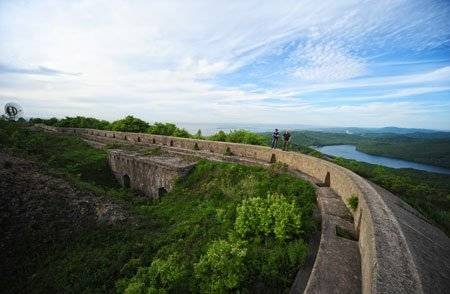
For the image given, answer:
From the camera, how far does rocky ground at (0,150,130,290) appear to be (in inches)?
336

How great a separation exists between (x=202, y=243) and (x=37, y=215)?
6.92 meters

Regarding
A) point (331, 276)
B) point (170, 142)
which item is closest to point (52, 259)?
point (331, 276)

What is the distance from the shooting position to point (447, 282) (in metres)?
3.22

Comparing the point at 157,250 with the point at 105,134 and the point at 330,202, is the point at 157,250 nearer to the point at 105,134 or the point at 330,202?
the point at 330,202

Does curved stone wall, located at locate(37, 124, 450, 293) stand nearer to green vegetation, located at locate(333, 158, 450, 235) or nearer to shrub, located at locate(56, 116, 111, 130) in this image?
green vegetation, located at locate(333, 158, 450, 235)

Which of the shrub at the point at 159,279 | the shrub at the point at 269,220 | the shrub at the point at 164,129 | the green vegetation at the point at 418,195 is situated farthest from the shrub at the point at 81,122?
the green vegetation at the point at 418,195

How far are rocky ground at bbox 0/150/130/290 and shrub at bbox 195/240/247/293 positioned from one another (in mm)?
5979

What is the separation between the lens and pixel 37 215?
992cm

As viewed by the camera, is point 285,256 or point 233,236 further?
point 233,236

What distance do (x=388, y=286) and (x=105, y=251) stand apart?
831cm

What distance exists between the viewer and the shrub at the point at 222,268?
5.03 m

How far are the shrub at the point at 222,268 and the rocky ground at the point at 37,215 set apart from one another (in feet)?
19.6

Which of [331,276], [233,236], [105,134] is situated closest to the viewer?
[331,276]

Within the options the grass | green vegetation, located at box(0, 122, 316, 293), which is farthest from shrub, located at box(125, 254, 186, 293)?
the grass
